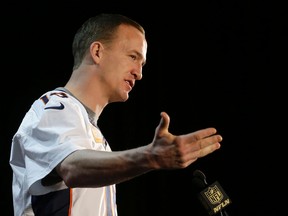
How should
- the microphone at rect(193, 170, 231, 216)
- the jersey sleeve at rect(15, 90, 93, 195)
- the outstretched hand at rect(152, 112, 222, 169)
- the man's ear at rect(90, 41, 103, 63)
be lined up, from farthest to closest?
the man's ear at rect(90, 41, 103, 63)
the microphone at rect(193, 170, 231, 216)
the jersey sleeve at rect(15, 90, 93, 195)
the outstretched hand at rect(152, 112, 222, 169)

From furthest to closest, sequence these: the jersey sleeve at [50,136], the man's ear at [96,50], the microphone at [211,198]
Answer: the man's ear at [96,50], the microphone at [211,198], the jersey sleeve at [50,136]

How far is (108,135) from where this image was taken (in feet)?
10.1

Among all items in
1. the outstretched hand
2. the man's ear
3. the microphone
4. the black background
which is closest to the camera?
the outstretched hand

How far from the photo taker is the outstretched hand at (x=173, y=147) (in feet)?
2.75

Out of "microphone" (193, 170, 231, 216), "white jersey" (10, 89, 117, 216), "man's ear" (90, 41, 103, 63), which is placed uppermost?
"man's ear" (90, 41, 103, 63)

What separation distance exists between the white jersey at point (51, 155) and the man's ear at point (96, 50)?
227mm

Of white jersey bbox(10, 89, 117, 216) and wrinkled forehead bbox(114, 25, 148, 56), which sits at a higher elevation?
wrinkled forehead bbox(114, 25, 148, 56)

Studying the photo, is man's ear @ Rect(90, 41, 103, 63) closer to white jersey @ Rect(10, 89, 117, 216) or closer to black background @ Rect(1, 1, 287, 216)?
white jersey @ Rect(10, 89, 117, 216)

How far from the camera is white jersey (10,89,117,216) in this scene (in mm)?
1036

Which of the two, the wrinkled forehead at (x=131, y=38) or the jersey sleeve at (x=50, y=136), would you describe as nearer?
the jersey sleeve at (x=50, y=136)

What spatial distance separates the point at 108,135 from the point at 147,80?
1.81 ft

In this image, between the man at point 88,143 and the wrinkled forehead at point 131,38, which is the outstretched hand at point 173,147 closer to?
the man at point 88,143

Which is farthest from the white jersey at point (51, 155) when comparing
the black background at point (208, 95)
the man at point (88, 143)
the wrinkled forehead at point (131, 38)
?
the black background at point (208, 95)

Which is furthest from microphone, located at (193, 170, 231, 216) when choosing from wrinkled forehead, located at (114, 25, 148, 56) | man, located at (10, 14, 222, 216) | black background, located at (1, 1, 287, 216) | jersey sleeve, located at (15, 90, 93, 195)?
black background, located at (1, 1, 287, 216)
